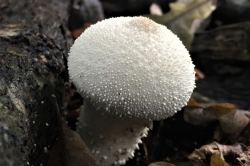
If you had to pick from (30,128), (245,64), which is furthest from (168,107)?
(245,64)

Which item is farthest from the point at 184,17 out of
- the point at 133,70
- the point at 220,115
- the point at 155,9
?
the point at 133,70

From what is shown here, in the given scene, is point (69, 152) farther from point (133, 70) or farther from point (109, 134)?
point (133, 70)

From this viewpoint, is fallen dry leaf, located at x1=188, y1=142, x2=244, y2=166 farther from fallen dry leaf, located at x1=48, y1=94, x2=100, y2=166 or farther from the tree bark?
the tree bark

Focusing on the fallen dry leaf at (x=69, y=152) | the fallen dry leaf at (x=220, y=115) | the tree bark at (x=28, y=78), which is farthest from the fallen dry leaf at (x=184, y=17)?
the fallen dry leaf at (x=69, y=152)

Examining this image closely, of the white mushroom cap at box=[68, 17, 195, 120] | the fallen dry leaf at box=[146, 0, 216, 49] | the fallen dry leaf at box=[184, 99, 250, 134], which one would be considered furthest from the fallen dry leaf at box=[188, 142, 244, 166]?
the fallen dry leaf at box=[146, 0, 216, 49]

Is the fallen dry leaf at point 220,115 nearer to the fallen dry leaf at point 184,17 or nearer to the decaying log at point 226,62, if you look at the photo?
the decaying log at point 226,62
